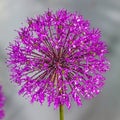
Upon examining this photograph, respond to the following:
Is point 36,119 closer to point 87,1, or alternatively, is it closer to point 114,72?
point 114,72

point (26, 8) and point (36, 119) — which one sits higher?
point (26, 8)

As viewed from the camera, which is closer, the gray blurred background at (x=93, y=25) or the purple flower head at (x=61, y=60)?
the purple flower head at (x=61, y=60)

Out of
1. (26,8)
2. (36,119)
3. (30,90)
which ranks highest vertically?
(26,8)

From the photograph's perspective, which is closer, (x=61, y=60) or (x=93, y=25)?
(x=61, y=60)

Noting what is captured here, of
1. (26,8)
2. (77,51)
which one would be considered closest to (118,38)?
(26,8)

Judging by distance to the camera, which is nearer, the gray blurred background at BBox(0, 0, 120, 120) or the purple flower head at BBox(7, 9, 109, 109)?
the purple flower head at BBox(7, 9, 109, 109)
